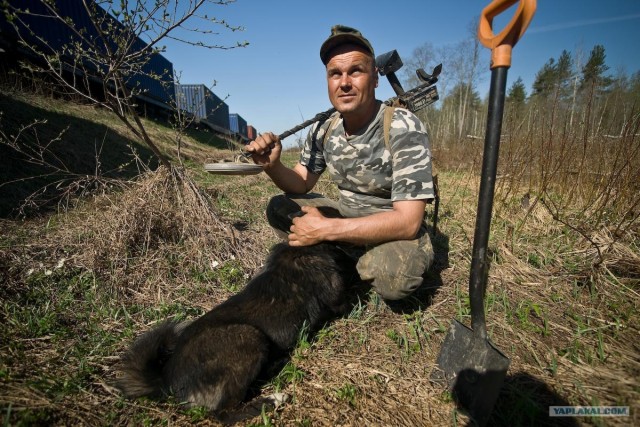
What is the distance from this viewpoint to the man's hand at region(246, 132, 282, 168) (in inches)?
104

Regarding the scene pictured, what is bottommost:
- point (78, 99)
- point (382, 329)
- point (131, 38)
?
point (382, 329)

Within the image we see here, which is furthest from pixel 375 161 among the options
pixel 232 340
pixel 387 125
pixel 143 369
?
pixel 143 369

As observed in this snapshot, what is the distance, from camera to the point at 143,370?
178cm

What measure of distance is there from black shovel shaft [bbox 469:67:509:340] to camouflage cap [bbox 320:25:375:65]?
4.19ft

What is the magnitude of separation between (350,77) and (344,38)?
0.31 metres

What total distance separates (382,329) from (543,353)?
1.08 metres

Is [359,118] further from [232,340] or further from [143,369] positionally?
[143,369]

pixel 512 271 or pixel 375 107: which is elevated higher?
pixel 375 107

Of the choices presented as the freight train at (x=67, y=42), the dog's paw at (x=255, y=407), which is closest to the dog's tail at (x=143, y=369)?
the dog's paw at (x=255, y=407)

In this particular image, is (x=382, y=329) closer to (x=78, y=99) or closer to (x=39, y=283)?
(x=39, y=283)

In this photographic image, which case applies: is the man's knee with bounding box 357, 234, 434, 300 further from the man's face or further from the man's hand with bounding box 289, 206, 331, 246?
the man's face

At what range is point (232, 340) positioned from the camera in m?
1.83

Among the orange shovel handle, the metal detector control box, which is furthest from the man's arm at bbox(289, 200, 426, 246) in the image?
the metal detector control box

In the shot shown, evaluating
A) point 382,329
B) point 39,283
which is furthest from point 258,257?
point 39,283
